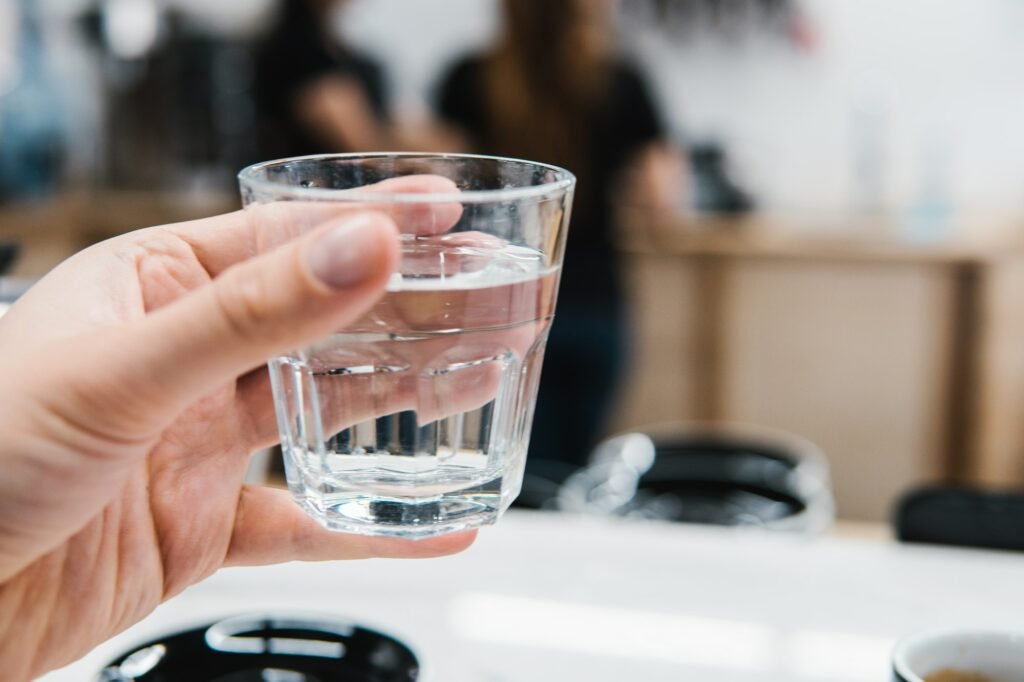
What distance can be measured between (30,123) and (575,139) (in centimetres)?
247

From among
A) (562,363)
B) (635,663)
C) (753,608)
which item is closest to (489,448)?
(635,663)

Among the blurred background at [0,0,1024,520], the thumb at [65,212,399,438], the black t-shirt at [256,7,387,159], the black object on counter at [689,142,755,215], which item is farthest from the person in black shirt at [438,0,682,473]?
Result: the thumb at [65,212,399,438]

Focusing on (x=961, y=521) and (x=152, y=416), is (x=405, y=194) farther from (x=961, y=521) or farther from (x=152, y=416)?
(x=961, y=521)

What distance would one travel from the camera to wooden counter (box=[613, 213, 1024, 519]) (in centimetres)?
290

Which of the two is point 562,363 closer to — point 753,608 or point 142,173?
point 753,608

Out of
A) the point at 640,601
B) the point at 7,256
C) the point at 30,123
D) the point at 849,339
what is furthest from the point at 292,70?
the point at 640,601

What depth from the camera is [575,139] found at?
2.01 metres

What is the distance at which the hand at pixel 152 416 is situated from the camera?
1.53 ft

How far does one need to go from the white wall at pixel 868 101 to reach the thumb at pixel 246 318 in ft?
9.90

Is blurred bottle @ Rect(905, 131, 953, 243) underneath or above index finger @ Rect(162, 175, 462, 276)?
underneath

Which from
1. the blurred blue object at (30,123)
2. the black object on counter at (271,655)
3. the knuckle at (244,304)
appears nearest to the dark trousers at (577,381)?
the black object on counter at (271,655)

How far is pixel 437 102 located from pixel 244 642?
149cm

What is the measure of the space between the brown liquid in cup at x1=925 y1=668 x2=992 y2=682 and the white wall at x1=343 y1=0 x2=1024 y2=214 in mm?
2861

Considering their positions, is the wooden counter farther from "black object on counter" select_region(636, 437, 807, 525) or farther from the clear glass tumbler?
the clear glass tumbler
